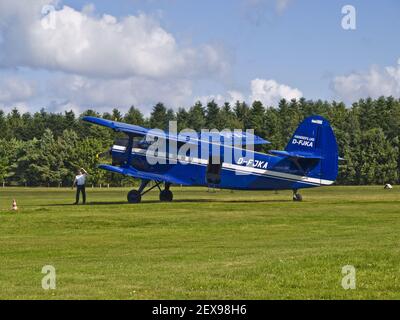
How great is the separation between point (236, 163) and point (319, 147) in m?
4.21

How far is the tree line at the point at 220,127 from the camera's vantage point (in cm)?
10856

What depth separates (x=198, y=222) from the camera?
91.9 ft

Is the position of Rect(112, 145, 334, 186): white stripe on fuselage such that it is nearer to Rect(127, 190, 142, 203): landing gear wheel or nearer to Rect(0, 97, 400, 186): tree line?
Rect(127, 190, 142, 203): landing gear wheel

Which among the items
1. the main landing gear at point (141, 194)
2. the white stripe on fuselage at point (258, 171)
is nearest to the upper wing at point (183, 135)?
the white stripe on fuselage at point (258, 171)

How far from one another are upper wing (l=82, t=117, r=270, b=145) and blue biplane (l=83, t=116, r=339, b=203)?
0.16 ft

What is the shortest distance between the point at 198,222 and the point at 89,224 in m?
3.81

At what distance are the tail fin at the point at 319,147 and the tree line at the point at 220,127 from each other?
53021mm

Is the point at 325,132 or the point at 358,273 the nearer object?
the point at 358,273

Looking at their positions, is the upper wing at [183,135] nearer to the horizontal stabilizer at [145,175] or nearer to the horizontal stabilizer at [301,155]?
the horizontal stabilizer at [145,175]

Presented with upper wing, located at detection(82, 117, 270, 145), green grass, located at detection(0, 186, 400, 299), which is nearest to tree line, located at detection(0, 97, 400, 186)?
upper wing, located at detection(82, 117, 270, 145)

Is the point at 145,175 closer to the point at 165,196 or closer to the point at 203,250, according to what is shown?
the point at 165,196

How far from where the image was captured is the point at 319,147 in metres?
39.6
